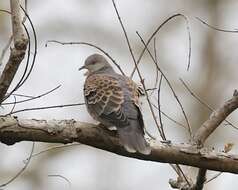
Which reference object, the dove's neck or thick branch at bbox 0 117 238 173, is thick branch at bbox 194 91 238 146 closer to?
thick branch at bbox 0 117 238 173

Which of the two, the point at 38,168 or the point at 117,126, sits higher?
the point at 117,126

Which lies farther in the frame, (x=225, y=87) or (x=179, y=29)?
(x=179, y=29)

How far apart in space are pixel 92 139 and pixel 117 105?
0.78 metres

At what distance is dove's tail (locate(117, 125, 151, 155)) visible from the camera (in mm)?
3982

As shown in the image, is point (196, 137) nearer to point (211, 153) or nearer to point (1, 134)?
point (211, 153)

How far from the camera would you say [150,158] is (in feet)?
13.4

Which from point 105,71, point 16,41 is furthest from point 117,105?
point 16,41

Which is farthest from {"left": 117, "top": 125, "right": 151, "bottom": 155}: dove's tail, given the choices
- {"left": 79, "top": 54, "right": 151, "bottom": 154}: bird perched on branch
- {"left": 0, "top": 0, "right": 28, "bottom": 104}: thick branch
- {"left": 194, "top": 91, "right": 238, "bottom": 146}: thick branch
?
{"left": 0, "top": 0, "right": 28, "bottom": 104}: thick branch

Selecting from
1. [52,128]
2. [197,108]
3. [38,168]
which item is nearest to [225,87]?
[197,108]

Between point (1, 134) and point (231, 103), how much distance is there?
1.22 m

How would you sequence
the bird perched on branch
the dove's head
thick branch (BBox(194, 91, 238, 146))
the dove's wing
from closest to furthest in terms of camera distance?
thick branch (BBox(194, 91, 238, 146)) < the bird perched on branch < the dove's wing < the dove's head

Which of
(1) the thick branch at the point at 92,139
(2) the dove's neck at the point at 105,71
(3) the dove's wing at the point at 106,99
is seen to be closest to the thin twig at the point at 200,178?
(1) the thick branch at the point at 92,139

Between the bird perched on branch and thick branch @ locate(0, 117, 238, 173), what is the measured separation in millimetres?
86

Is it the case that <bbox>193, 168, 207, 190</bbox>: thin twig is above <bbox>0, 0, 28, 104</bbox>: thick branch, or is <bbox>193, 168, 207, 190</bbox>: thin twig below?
below
